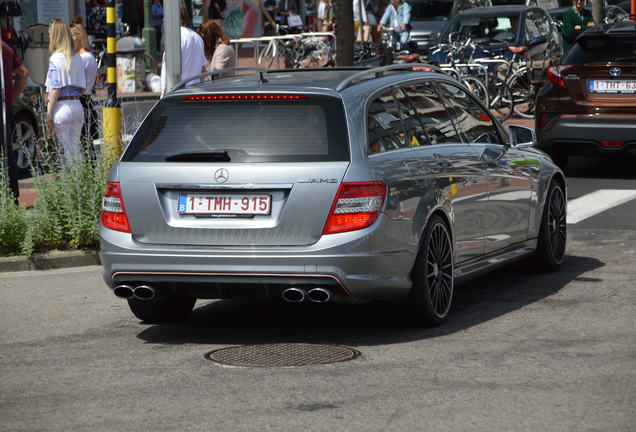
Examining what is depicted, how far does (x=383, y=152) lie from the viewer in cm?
761

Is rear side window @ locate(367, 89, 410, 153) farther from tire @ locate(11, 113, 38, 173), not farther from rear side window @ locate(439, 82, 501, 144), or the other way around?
tire @ locate(11, 113, 38, 173)

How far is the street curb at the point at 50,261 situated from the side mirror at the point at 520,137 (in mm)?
3556

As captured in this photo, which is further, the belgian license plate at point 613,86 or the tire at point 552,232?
the belgian license plate at point 613,86

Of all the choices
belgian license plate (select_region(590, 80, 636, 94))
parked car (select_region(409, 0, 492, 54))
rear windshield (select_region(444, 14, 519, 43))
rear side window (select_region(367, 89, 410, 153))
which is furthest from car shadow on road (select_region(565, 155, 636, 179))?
parked car (select_region(409, 0, 492, 54))

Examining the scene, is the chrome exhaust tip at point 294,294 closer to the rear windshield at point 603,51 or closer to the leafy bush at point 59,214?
the leafy bush at point 59,214

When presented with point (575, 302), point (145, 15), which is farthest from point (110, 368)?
point (145, 15)

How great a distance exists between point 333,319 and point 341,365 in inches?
57.1

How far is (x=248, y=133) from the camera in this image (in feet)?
24.6

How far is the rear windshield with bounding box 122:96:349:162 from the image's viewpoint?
7.39 meters

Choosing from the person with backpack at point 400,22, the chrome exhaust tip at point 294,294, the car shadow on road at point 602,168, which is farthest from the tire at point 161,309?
the person with backpack at point 400,22

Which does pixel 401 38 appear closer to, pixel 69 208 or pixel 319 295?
pixel 69 208

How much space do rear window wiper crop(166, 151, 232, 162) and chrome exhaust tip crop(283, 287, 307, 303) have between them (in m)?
0.79

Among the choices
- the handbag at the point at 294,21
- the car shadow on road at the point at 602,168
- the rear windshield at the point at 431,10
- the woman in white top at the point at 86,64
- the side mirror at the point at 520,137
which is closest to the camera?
the side mirror at the point at 520,137

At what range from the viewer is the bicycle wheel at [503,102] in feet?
75.5
